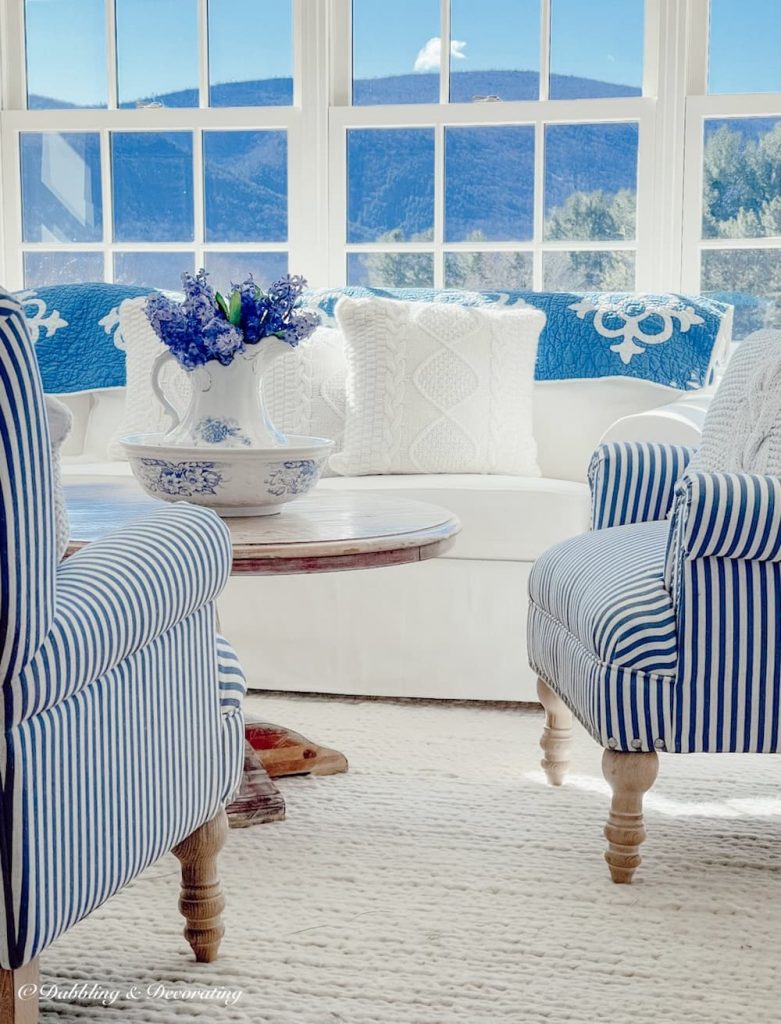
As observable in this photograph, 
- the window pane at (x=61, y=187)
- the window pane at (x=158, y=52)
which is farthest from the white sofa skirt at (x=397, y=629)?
the window pane at (x=158, y=52)

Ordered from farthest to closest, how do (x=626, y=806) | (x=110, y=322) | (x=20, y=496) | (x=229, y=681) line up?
(x=110, y=322), (x=626, y=806), (x=229, y=681), (x=20, y=496)

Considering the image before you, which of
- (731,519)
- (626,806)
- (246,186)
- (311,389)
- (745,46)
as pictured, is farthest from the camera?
(246,186)

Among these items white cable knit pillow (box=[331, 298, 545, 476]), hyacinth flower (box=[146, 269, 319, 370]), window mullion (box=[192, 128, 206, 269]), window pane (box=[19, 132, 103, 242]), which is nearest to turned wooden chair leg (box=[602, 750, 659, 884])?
hyacinth flower (box=[146, 269, 319, 370])

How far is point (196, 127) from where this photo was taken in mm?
4121

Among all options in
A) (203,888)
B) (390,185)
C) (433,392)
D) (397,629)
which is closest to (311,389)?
(433,392)

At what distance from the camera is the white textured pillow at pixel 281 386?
3.38 meters

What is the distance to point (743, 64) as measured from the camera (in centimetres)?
381

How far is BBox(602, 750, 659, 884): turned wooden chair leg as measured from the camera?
1917mm

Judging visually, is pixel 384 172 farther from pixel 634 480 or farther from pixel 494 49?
pixel 634 480

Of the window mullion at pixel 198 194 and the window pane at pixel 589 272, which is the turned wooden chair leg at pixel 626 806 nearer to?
the window pane at pixel 589 272

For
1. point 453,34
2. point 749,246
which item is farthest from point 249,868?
point 453,34

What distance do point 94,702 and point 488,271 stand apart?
2.96 meters

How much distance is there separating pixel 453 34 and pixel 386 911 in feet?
9.71

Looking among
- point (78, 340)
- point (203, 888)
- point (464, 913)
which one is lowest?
point (464, 913)
